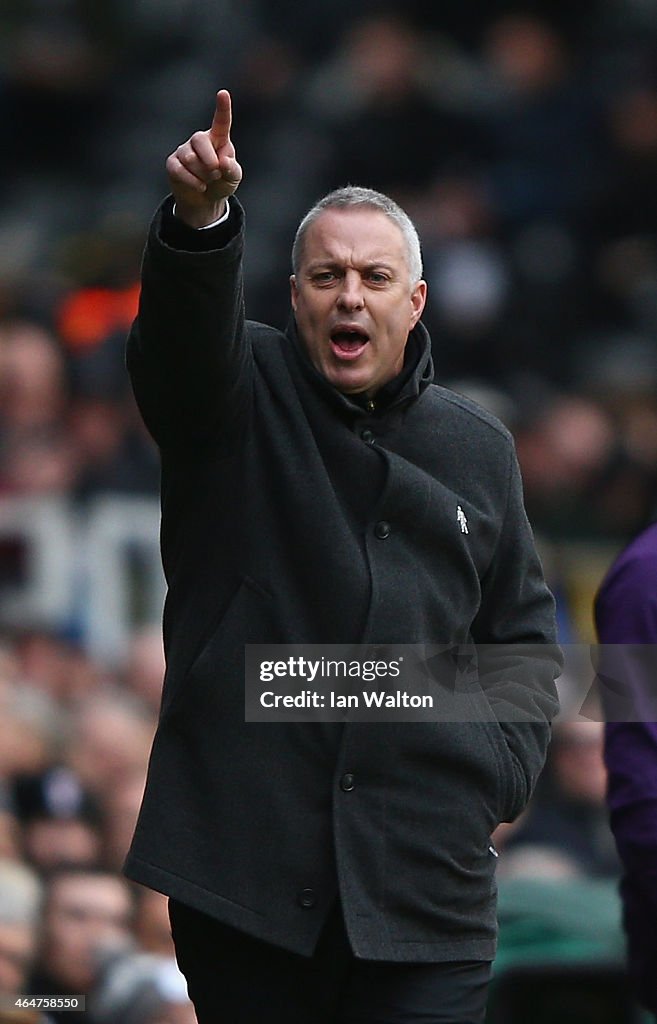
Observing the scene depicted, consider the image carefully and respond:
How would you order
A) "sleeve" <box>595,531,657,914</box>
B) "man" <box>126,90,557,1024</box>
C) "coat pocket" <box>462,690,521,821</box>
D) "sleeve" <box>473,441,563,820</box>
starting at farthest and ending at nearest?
1. "sleeve" <box>595,531,657,914</box>
2. "sleeve" <box>473,441,563,820</box>
3. "coat pocket" <box>462,690,521,821</box>
4. "man" <box>126,90,557,1024</box>

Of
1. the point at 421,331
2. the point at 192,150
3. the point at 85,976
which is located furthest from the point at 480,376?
the point at 192,150

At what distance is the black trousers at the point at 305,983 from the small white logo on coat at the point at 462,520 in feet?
1.91

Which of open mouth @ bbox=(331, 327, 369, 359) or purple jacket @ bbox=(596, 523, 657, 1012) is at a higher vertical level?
open mouth @ bbox=(331, 327, 369, 359)

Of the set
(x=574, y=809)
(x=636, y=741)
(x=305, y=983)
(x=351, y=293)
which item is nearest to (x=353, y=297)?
(x=351, y=293)

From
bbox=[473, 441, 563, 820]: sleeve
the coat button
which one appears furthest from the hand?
the coat button

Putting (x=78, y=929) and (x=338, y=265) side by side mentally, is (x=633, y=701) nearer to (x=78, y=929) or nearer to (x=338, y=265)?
(x=338, y=265)

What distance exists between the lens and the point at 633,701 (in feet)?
11.5

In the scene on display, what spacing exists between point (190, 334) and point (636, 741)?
128cm

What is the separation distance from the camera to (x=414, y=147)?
30.5 feet

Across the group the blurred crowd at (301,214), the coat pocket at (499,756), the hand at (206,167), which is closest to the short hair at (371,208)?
the hand at (206,167)

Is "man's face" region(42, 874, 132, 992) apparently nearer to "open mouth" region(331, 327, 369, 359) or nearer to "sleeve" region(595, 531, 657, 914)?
"sleeve" region(595, 531, 657, 914)

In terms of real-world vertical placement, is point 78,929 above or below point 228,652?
above

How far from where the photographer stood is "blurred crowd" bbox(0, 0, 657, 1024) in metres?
5.51

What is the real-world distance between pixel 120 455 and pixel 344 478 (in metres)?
3.84
